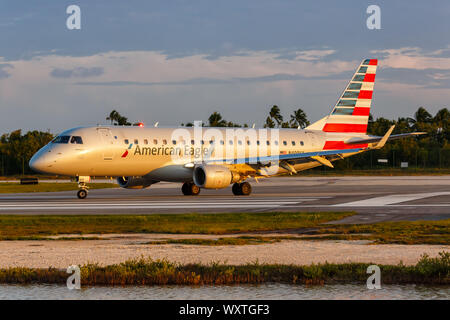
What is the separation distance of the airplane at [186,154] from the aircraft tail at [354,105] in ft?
4.31

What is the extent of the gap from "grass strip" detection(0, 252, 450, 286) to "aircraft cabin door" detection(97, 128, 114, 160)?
72.9 feet

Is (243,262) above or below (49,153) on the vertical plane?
below

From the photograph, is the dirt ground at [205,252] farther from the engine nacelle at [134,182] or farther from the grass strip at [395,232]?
the engine nacelle at [134,182]

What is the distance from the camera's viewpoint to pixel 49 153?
32469 millimetres

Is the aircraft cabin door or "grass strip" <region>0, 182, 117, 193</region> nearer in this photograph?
the aircraft cabin door

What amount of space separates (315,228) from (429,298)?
8.72 metres

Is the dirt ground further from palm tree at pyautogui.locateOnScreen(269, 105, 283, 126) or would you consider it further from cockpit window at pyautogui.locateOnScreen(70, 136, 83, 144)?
palm tree at pyautogui.locateOnScreen(269, 105, 283, 126)

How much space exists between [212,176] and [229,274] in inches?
870

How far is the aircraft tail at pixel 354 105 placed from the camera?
43.2 metres

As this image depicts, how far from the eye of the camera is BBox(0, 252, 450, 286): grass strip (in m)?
10.8

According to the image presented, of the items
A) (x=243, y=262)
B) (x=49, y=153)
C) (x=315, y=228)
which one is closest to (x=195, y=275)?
(x=243, y=262)

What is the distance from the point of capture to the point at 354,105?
43.5m

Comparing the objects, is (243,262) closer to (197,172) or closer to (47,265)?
(47,265)

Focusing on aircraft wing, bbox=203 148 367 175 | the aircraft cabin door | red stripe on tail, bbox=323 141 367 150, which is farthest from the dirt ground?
red stripe on tail, bbox=323 141 367 150
